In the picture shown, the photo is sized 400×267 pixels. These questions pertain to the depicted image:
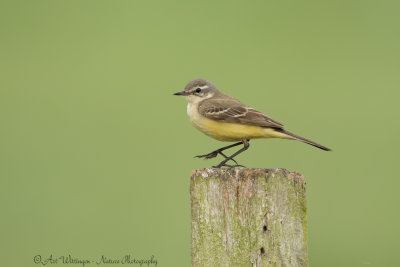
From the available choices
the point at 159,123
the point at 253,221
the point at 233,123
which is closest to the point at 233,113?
the point at 233,123

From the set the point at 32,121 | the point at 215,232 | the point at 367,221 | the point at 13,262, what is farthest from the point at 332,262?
the point at 32,121

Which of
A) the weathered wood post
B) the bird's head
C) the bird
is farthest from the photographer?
the bird's head

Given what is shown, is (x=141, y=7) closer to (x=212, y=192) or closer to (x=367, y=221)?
(x=367, y=221)

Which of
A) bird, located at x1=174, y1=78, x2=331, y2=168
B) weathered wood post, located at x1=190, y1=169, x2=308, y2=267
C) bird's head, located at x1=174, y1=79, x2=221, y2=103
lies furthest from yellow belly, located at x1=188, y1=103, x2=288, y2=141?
weathered wood post, located at x1=190, y1=169, x2=308, y2=267

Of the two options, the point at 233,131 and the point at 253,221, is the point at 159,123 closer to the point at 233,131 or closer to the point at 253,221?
the point at 233,131

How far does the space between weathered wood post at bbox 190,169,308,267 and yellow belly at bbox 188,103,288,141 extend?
2189mm

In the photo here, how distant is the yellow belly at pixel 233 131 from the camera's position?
6.52m

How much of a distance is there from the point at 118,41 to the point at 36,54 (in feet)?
6.86

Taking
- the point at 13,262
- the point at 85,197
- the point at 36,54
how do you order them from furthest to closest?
the point at 36,54 < the point at 85,197 < the point at 13,262

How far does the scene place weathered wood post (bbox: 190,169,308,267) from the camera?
4145 millimetres

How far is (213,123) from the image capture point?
668cm

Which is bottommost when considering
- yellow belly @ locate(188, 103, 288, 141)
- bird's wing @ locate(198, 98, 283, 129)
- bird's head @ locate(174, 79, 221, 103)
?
yellow belly @ locate(188, 103, 288, 141)

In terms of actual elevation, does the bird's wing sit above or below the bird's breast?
above

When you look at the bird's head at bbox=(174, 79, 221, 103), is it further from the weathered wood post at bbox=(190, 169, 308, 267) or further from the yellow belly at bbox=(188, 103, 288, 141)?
the weathered wood post at bbox=(190, 169, 308, 267)
